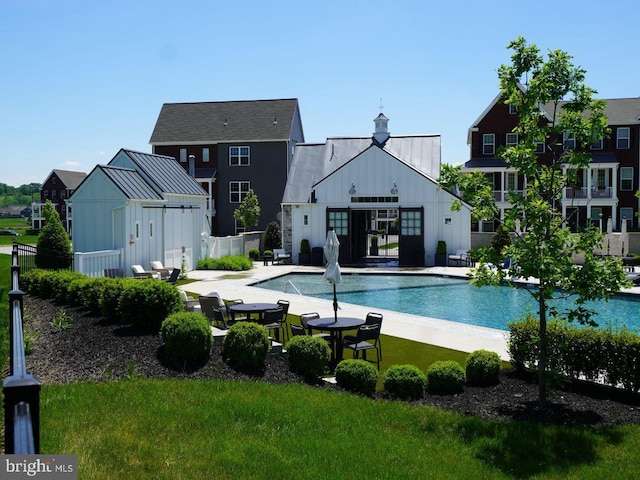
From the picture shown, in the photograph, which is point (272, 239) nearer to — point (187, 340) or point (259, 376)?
point (187, 340)

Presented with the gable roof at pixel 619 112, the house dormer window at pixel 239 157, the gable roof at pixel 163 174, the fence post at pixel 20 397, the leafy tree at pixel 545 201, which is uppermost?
the gable roof at pixel 619 112

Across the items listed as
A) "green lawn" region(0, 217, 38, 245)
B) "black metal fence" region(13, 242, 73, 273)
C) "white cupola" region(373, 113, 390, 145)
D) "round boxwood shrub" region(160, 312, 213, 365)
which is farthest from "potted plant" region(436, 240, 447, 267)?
"green lawn" region(0, 217, 38, 245)

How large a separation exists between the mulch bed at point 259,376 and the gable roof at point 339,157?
23.3 meters

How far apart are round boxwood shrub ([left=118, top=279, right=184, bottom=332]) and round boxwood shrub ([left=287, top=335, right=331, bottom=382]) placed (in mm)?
2676

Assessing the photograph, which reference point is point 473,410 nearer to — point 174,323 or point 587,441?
point 587,441

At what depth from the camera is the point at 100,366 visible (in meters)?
9.04

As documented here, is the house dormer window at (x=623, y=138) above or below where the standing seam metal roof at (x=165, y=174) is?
above

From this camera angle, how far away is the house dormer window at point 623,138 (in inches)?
1688

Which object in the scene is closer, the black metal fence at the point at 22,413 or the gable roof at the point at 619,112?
the black metal fence at the point at 22,413

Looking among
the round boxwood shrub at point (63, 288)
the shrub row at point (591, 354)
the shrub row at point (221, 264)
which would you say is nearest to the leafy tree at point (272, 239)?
the shrub row at point (221, 264)

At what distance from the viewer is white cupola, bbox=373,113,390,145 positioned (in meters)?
35.4

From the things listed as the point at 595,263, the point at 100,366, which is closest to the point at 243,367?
the point at 100,366

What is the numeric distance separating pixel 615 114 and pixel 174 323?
41.9m

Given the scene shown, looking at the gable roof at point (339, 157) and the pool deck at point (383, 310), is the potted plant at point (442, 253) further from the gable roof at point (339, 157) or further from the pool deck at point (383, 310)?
the gable roof at point (339, 157)
